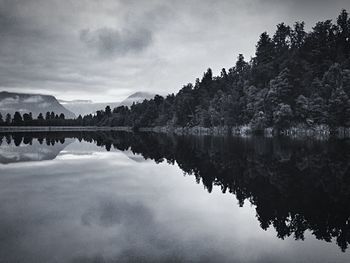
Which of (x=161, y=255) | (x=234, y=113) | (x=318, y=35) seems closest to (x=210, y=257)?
(x=161, y=255)

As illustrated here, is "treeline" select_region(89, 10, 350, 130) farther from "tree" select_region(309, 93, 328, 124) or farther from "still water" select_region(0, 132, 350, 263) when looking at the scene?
"still water" select_region(0, 132, 350, 263)

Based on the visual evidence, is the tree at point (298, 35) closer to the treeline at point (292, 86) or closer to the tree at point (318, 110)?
the treeline at point (292, 86)

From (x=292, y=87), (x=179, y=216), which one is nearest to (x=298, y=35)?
(x=292, y=87)

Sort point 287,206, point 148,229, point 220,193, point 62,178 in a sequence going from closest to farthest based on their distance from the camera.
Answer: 1. point 148,229
2. point 287,206
3. point 220,193
4. point 62,178

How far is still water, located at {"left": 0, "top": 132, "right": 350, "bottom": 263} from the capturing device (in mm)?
8312

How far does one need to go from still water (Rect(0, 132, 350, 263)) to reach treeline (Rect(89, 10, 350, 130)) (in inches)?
2181

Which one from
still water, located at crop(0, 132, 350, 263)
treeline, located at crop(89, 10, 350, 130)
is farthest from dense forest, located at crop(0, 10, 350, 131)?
still water, located at crop(0, 132, 350, 263)

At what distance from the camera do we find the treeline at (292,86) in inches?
2869

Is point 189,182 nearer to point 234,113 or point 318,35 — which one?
point 234,113

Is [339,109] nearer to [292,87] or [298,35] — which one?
[292,87]

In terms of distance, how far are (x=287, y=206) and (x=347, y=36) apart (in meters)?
111

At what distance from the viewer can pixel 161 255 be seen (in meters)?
8.03

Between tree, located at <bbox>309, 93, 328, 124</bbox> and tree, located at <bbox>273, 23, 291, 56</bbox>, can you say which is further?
tree, located at <bbox>273, 23, 291, 56</bbox>

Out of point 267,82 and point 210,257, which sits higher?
point 267,82
